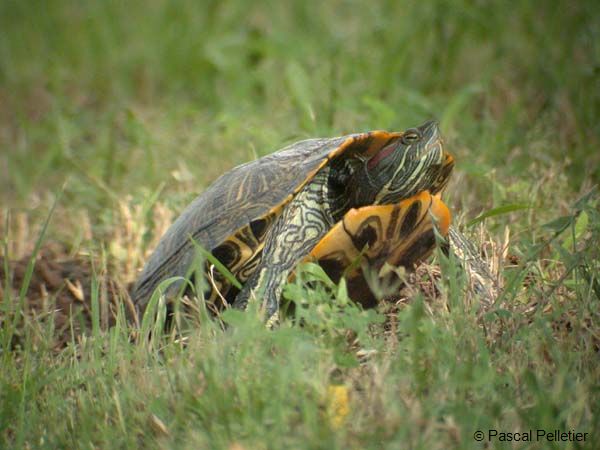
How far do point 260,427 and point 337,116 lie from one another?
314cm

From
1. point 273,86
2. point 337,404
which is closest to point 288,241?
point 337,404

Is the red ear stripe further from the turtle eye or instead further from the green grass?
the green grass

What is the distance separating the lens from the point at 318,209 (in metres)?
3.10

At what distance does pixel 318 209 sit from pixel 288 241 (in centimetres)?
20

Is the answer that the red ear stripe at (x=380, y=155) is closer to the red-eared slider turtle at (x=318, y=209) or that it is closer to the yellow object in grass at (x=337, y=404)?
the red-eared slider turtle at (x=318, y=209)

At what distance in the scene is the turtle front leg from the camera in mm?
2850

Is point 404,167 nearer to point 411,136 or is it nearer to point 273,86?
point 411,136

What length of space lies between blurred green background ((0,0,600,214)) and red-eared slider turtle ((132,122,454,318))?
87cm

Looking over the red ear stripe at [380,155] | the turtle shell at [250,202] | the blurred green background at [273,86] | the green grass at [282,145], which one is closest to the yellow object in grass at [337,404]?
the green grass at [282,145]

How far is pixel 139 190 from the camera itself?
4586 millimetres

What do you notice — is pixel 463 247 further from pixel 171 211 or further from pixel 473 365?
pixel 171 211

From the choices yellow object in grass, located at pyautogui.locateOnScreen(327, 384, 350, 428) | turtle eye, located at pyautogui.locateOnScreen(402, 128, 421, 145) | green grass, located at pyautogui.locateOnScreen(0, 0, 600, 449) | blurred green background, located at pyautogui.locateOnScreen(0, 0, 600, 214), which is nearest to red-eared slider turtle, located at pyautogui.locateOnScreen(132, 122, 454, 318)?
turtle eye, located at pyautogui.locateOnScreen(402, 128, 421, 145)

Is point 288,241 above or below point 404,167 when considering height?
below

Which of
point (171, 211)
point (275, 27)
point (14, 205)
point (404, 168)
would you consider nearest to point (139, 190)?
point (171, 211)
